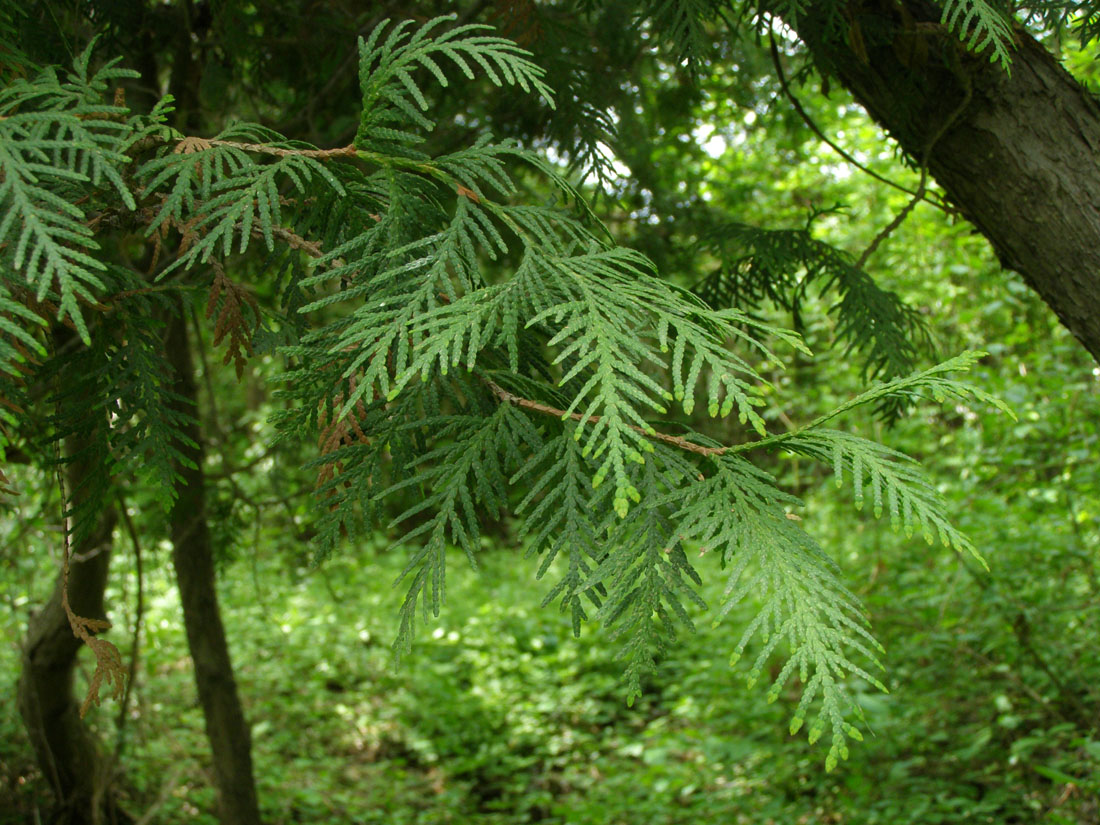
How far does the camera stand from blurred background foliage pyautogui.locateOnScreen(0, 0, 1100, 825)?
2.77 m

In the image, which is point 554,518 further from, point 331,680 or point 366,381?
point 331,680

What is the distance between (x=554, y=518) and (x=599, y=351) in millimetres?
248

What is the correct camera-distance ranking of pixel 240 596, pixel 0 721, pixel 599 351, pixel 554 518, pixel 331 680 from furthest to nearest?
pixel 240 596 → pixel 331 680 → pixel 0 721 → pixel 554 518 → pixel 599 351

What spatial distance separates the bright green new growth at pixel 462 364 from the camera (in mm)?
901

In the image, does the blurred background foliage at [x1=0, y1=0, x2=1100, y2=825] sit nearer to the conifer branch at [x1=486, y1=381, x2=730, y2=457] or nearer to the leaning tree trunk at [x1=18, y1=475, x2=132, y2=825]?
the leaning tree trunk at [x1=18, y1=475, x2=132, y2=825]

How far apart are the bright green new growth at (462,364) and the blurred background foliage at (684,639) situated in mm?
261

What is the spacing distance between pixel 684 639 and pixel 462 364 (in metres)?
5.28

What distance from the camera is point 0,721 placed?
4320 millimetres

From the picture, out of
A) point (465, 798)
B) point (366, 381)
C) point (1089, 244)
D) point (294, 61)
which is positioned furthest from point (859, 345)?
point (465, 798)

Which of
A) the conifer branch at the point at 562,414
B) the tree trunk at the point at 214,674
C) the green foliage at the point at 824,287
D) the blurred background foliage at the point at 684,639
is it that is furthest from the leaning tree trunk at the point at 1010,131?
the tree trunk at the point at 214,674

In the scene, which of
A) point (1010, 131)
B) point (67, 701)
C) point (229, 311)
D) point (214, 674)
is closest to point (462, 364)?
point (229, 311)

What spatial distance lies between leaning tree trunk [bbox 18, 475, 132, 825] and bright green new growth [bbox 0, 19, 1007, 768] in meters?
2.51

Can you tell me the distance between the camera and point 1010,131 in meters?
1.74

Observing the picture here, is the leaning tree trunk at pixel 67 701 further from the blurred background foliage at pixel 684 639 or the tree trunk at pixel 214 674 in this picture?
the tree trunk at pixel 214 674
